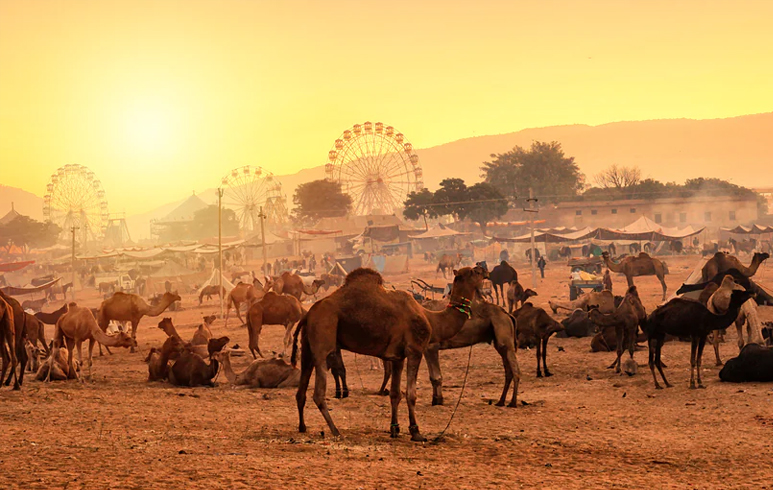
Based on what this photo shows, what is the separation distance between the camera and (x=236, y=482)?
6.95m

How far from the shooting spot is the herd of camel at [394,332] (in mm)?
9672

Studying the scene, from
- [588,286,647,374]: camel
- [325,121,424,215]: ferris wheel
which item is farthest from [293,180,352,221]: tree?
[588,286,647,374]: camel

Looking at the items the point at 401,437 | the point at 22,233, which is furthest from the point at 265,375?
the point at 22,233

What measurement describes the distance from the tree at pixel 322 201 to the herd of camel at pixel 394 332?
112407mm

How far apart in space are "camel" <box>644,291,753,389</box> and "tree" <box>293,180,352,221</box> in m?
121

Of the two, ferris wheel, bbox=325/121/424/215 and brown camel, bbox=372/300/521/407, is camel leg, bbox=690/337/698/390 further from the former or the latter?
ferris wheel, bbox=325/121/424/215

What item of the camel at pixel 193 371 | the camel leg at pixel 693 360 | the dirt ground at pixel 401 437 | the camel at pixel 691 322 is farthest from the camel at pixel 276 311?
the camel leg at pixel 693 360

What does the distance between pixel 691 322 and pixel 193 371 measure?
30.2 ft

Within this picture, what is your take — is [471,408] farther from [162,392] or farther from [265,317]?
[265,317]

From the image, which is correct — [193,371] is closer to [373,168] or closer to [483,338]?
[483,338]

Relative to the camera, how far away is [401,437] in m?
9.67

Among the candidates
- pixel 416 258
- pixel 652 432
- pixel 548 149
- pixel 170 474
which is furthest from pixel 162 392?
pixel 548 149

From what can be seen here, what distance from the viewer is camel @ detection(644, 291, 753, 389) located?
44.7ft

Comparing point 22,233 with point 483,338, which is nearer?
point 483,338
